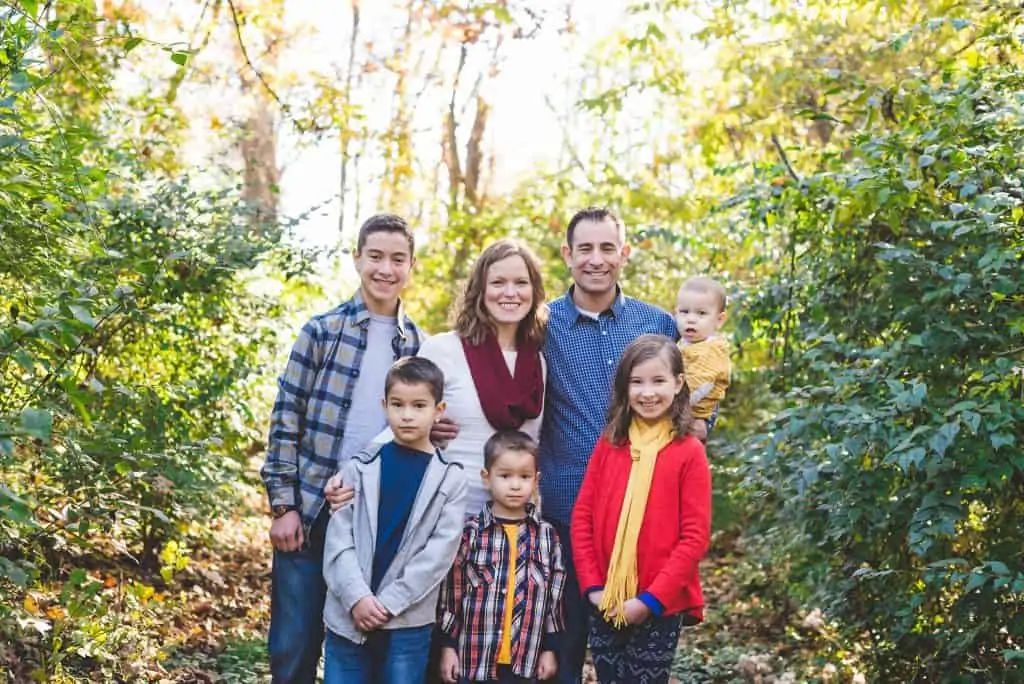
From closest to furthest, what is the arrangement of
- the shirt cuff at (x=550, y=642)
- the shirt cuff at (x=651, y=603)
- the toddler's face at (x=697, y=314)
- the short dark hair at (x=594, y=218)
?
the shirt cuff at (x=651, y=603), the shirt cuff at (x=550, y=642), the short dark hair at (x=594, y=218), the toddler's face at (x=697, y=314)

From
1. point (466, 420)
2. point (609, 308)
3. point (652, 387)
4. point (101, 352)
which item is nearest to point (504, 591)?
point (466, 420)

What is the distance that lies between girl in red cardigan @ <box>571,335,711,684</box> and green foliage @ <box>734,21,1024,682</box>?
0.73 metres

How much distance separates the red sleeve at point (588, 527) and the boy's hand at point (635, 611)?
5.5 inches

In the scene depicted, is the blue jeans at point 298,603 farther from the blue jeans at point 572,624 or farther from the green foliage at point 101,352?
the blue jeans at point 572,624

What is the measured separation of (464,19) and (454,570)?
6.68 meters

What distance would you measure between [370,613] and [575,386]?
3.37ft

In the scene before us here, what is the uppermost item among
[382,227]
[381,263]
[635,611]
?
[382,227]

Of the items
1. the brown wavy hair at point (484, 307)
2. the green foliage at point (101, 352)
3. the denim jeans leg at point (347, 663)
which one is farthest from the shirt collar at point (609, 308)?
the green foliage at point (101, 352)

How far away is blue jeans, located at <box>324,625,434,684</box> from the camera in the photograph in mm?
3178

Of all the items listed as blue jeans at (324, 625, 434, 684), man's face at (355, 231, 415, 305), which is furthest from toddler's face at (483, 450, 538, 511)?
man's face at (355, 231, 415, 305)

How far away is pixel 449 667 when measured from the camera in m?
3.28

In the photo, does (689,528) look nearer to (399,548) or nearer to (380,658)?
(399,548)

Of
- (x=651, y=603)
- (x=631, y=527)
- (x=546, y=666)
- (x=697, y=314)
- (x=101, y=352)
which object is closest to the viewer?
(x=651, y=603)

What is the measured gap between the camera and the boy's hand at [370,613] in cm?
311
